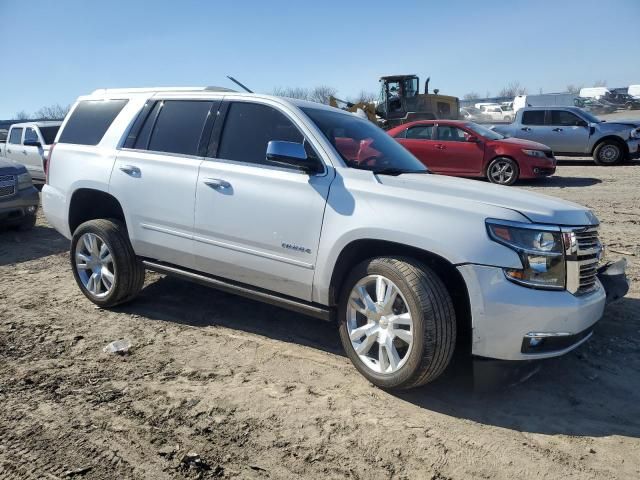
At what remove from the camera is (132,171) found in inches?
170

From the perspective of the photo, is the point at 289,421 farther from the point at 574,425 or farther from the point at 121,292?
the point at 121,292

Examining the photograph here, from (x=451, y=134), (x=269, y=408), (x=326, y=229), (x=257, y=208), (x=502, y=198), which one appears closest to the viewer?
(x=269, y=408)

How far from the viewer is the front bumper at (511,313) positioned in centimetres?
279

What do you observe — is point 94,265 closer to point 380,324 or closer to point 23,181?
point 380,324

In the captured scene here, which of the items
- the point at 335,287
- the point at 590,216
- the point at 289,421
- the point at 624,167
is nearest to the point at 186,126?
the point at 335,287

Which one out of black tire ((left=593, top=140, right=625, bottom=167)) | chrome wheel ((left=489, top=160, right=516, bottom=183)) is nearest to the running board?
chrome wheel ((left=489, top=160, right=516, bottom=183))

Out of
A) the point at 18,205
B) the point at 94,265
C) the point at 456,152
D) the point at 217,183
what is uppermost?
the point at 456,152

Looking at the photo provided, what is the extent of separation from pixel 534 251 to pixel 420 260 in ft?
2.24

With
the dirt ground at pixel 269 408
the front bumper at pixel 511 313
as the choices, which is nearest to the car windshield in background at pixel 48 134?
the dirt ground at pixel 269 408

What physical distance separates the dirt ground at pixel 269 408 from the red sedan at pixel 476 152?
7.62 m

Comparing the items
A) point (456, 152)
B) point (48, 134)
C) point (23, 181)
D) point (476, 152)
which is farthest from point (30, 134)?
point (476, 152)

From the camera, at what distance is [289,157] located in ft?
11.0

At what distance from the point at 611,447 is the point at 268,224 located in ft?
7.99

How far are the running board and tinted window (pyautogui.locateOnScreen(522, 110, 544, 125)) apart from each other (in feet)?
46.0
